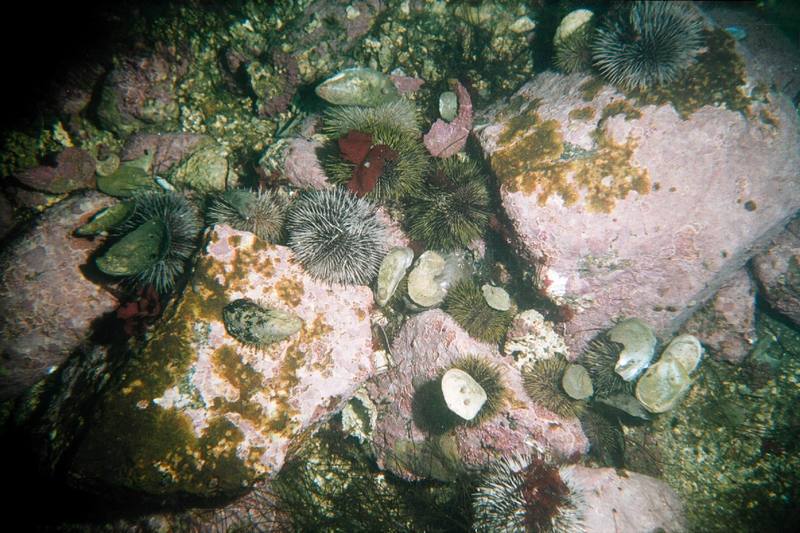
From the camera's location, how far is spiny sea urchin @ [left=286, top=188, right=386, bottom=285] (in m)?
4.09

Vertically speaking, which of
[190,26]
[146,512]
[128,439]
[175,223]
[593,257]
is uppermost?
[190,26]

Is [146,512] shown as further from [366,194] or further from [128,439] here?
[366,194]

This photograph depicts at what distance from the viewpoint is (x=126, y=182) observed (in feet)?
17.5

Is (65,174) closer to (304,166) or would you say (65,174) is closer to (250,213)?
(250,213)

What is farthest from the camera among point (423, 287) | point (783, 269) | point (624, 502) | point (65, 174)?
point (783, 269)

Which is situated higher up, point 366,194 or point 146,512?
point 366,194

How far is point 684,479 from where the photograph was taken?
4844 millimetres

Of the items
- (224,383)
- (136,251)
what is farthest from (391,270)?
(136,251)

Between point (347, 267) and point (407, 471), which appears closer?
point (347, 267)

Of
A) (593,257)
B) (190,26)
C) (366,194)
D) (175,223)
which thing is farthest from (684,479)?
(190,26)

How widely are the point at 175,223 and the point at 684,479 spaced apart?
7.78 metres

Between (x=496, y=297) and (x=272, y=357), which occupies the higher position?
(x=272, y=357)

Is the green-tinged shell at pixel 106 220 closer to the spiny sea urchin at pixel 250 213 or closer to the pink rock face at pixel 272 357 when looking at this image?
the spiny sea urchin at pixel 250 213

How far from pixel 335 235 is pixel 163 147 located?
3854 millimetres
